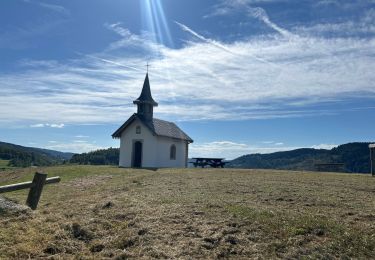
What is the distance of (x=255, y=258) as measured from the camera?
8.20m

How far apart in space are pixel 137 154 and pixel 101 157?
4266 cm

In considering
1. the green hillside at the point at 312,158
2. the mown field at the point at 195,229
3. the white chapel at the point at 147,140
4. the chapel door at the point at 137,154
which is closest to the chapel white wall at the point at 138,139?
the white chapel at the point at 147,140

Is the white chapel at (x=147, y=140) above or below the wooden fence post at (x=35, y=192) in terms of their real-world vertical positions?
above

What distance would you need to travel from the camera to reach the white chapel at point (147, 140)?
44.6 metres

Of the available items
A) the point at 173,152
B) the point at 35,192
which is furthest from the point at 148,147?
the point at 35,192

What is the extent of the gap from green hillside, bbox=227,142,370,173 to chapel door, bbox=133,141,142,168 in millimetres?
41454

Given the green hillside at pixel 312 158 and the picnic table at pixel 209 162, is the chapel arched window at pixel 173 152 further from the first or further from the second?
the green hillside at pixel 312 158

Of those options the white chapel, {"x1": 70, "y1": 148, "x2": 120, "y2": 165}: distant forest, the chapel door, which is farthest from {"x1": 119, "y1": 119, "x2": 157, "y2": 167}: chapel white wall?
{"x1": 70, "y1": 148, "x2": 120, "y2": 165}: distant forest

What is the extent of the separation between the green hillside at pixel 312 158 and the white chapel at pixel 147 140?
3837cm

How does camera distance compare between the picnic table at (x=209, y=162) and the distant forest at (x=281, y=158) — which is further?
the distant forest at (x=281, y=158)

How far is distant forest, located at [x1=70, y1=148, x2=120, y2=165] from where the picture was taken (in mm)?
83250

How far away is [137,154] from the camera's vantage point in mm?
45688

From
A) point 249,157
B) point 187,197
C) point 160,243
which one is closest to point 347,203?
point 187,197

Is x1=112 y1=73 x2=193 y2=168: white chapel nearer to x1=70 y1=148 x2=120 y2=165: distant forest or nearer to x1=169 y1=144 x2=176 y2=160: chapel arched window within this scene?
x1=169 y1=144 x2=176 y2=160: chapel arched window
